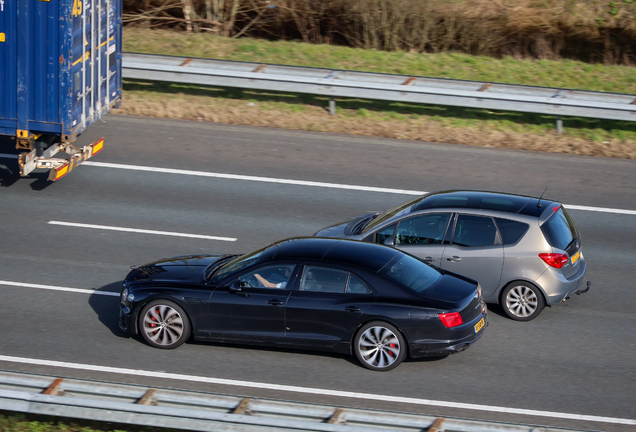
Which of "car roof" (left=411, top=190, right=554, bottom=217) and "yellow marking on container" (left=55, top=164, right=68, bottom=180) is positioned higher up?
"car roof" (left=411, top=190, right=554, bottom=217)

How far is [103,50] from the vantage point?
13.9m

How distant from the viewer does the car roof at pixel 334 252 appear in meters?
8.75

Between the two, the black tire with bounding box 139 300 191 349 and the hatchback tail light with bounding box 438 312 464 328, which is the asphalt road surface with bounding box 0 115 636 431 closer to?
the black tire with bounding box 139 300 191 349

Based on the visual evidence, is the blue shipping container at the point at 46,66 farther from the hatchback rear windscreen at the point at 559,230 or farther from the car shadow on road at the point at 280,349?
the hatchback rear windscreen at the point at 559,230

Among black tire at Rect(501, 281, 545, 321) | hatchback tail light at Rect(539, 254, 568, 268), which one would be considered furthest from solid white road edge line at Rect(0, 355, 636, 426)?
hatchback tail light at Rect(539, 254, 568, 268)

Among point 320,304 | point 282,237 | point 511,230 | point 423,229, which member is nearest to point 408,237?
point 423,229

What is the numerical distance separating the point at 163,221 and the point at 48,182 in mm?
3006

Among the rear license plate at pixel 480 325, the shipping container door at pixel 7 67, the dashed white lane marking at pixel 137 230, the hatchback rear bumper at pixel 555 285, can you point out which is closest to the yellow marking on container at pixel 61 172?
the dashed white lane marking at pixel 137 230

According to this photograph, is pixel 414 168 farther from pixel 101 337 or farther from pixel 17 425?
pixel 17 425

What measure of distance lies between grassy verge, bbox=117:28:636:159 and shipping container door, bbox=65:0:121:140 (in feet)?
11.3

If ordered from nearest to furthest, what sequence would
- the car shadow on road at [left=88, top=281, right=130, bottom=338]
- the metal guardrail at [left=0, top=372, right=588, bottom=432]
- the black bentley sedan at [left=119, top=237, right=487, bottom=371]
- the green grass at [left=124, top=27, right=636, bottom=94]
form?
the metal guardrail at [left=0, top=372, right=588, bottom=432], the black bentley sedan at [left=119, top=237, right=487, bottom=371], the car shadow on road at [left=88, top=281, right=130, bottom=338], the green grass at [left=124, top=27, right=636, bottom=94]

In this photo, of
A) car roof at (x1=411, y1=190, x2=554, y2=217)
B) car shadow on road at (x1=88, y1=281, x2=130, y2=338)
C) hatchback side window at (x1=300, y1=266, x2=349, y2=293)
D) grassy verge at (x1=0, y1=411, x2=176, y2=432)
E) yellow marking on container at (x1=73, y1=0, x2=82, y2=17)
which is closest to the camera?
grassy verge at (x1=0, y1=411, x2=176, y2=432)

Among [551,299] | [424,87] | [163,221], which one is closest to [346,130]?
[424,87]

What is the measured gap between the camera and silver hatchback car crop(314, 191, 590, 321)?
9.77m
